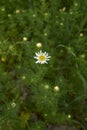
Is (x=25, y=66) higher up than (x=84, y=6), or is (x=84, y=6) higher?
(x=84, y=6)

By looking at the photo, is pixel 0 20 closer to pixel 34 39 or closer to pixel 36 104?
pixel 34 39

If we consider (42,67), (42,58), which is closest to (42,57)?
(42,58)

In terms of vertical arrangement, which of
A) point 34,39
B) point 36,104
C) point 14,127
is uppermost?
point 34,39

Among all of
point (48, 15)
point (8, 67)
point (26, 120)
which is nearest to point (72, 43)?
point (48, 15)

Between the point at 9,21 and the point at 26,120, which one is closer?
the point at 26,120

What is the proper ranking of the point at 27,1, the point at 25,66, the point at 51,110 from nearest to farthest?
the point at 51,110, the point at 25,66, the point at 27,1

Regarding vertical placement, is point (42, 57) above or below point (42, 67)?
above

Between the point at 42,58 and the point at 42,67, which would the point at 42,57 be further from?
the point at 42,67

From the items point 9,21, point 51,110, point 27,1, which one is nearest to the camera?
point 51,110
